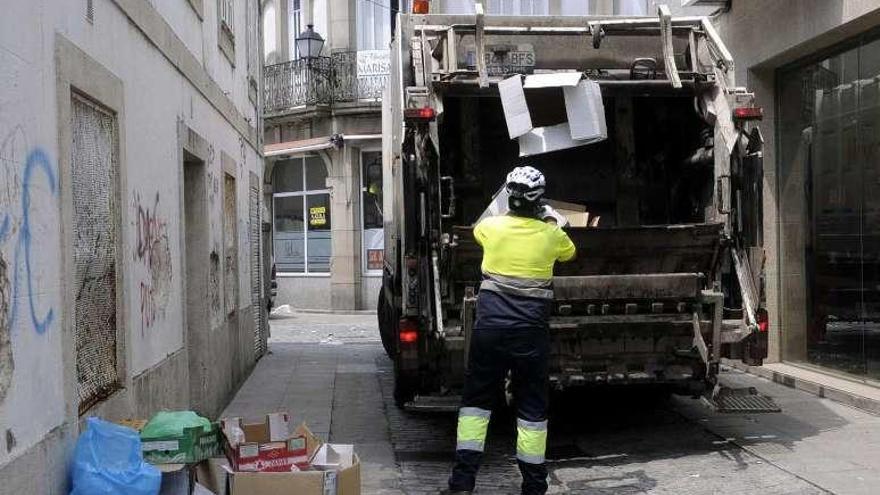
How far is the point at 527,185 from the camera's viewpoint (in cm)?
527

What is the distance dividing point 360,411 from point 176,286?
254cm

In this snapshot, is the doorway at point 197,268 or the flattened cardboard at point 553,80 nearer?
the flattened cardboard at point 553,80

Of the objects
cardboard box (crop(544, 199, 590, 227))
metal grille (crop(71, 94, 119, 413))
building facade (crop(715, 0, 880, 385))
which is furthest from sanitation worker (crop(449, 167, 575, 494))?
building facade (crop(715, 0, 880, 385))

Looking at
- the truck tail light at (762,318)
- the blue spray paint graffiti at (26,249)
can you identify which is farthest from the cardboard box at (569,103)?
the blue spray paint graffiti at (26,249)

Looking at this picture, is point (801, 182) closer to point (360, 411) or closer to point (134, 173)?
point (360, 411)

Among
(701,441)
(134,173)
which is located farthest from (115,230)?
(701,441)

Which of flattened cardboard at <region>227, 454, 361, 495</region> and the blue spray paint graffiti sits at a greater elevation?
the blue spray paint graffiti

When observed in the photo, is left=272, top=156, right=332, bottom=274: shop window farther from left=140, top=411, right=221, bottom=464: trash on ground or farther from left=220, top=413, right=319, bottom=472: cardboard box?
left=140, top=411, right=221, bottom=464: trash on ground

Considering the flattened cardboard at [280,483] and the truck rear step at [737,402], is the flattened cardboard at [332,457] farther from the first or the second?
the truck rear step at [737,402]

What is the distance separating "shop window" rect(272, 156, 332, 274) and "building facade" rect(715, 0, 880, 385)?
12972mm

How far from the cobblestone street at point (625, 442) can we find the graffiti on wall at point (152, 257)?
167 cm

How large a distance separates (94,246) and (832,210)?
6626mm

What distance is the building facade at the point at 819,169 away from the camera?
25.9 feet

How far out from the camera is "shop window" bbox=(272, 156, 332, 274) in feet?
71.1
